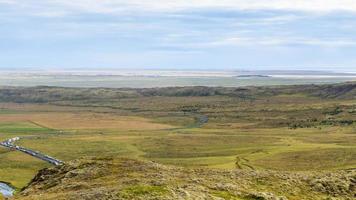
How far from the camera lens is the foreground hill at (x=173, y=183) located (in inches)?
1622

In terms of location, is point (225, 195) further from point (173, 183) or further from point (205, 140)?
point (205, 140)

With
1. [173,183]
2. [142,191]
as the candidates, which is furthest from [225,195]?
[142,191]

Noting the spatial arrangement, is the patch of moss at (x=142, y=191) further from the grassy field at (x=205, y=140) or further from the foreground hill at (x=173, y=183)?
the grassy field at (x=205, y=140)

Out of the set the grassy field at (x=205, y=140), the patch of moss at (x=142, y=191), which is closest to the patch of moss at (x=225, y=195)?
the patch of moss at (x=142, y=191)

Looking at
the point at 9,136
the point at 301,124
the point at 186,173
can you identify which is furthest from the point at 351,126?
the point at 186,173

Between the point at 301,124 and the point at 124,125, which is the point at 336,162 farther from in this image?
the point at 124,125

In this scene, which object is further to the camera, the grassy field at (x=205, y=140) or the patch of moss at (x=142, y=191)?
the grassy field at (x=205, y=140)

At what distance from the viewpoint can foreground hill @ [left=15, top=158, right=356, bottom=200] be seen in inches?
1622

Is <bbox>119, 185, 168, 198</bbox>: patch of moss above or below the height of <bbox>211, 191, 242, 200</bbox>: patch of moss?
above

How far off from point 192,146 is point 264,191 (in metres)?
82.6

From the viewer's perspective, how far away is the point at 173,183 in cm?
4381

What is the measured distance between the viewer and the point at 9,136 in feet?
511

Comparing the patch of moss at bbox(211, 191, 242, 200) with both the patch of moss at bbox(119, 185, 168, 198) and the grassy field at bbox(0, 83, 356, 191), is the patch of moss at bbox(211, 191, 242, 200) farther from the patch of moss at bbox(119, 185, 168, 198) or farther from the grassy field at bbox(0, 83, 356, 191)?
the grassy field at bbox(0, 83, 356, 191)

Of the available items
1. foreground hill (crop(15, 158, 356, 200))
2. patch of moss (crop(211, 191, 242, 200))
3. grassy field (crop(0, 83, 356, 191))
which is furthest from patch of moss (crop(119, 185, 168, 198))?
grassy field (crop(0, 83, 356, 191))
